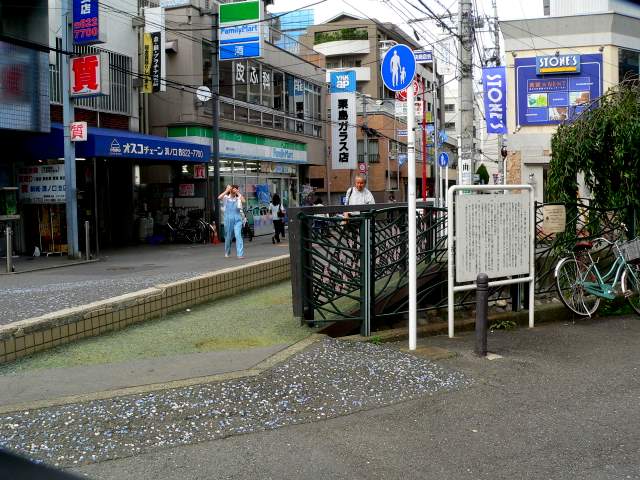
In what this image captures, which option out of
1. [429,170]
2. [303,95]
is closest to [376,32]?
[429,170]

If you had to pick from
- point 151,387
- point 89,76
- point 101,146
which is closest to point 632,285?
point 151,387

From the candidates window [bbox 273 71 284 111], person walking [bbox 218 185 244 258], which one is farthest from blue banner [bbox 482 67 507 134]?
window [bbox 273 71 284 111]

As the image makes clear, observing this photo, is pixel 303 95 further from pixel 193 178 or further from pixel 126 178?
pixel 126 178

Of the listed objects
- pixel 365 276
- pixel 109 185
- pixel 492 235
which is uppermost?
pixel 109 185

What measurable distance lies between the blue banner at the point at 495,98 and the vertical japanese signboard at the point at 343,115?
1311 cm

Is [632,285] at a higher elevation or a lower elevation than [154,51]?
lower

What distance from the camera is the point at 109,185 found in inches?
888

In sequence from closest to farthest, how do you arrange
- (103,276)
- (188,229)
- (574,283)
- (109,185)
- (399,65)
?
(399,65) < (574,283) < (103,276) < (109,185) < (188,229)

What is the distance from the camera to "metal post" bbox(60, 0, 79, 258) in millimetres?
16266

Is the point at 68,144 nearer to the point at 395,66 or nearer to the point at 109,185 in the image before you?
the point at 109,185

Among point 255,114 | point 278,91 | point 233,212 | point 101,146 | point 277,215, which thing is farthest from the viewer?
point 278,91

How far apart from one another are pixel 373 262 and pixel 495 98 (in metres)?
15.2

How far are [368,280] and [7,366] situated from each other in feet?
12.0

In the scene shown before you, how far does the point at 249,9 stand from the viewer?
878 inches
